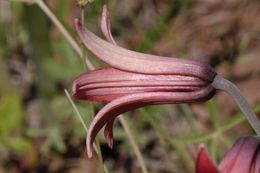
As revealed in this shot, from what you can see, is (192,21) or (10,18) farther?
(192,21)

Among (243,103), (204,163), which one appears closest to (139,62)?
(243,103)

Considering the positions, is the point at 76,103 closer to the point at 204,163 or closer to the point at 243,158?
the point at 243,158

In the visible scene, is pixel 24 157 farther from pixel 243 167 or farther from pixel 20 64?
pixel 243 167

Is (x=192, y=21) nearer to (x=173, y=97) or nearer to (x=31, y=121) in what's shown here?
(x=31, y=121)

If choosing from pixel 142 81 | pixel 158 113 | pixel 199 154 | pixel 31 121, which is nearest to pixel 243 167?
pixel 199 154

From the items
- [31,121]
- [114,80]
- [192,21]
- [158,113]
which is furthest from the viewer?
[192,21]

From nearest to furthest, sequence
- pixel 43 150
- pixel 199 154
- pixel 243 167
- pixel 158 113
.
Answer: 1. pixel 199 154
2. pixel 243 167
3. pixel 158 113
4. pixel 43 150

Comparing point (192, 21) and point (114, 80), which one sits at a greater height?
point (114, 80)

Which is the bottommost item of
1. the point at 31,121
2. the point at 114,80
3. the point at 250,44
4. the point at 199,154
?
the point at 250,44

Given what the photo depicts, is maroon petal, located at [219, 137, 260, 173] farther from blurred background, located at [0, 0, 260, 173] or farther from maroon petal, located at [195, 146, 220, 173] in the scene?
blurred background, located at [0, 0, 260, 173]
